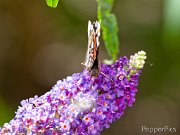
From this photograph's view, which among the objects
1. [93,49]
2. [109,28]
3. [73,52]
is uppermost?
[73,52]

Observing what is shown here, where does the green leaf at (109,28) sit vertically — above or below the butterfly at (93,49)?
below

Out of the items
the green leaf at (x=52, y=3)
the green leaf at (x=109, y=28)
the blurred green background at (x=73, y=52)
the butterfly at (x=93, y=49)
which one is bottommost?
the green leaf at (x=109, y=28)

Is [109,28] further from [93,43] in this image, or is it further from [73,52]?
[73,52]

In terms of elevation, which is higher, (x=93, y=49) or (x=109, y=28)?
(x=93, y=49)

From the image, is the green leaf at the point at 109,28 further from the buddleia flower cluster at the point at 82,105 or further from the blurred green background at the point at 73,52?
the blurred green background at the point at 73,52

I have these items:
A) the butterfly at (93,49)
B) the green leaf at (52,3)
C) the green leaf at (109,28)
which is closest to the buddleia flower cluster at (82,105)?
the butterfly at (93,49)

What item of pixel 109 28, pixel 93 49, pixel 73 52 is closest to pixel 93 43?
pixel 93 49

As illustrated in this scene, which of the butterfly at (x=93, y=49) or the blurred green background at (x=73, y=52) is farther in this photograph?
the blurred green background at (x=73, y=52)
